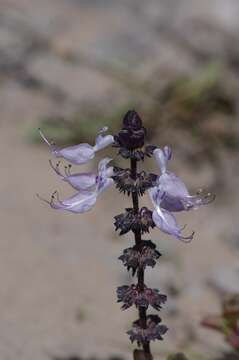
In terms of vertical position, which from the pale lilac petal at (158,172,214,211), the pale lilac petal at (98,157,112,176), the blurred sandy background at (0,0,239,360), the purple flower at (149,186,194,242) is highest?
the blurred sandy background at (0,0,239,360)

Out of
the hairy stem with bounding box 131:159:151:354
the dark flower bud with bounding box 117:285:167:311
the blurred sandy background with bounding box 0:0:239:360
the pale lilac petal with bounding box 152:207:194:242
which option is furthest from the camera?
the blurred sandy background with bounding box 0:0:239:360

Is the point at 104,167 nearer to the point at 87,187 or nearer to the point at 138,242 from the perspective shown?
the point at 87,187

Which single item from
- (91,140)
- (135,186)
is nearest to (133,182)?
(135,186)

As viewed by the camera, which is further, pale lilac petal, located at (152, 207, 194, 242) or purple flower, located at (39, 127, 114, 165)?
purple flower, located at (39, 127, 114, 165)

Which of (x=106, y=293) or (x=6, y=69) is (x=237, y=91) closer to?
(x=6, y=69)

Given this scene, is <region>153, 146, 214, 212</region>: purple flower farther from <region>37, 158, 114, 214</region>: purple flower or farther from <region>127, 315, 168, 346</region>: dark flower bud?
<region>127, 315, 168, 346</region>: dark flower bud

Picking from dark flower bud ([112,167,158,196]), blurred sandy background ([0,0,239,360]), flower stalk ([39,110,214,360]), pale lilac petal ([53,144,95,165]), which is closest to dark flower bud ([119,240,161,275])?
flower stalk ([39,110,214,360])

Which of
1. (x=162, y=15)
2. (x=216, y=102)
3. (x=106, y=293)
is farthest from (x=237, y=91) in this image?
(x=106, y=293)
